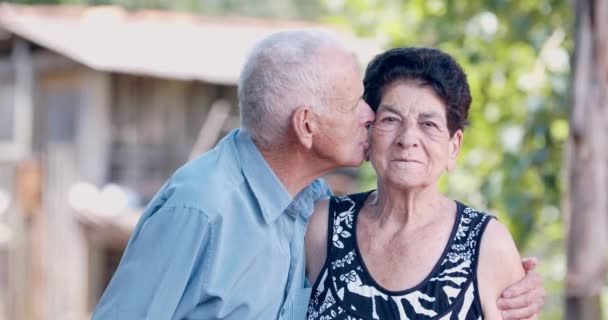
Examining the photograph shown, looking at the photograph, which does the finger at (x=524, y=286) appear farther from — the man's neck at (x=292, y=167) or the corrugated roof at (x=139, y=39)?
the corrugated roof at (x=139, y=39)

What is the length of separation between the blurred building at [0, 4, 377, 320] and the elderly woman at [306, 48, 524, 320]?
21.5 ft

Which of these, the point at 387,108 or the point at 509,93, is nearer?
the point at 387,108

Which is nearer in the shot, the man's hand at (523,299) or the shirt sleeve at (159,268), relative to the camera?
the shirt sleeve at (159,268)

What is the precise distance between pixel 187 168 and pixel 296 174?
1.00 feet

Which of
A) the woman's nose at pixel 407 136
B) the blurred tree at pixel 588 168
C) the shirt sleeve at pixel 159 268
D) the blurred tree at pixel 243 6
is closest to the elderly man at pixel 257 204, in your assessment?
the shirt sleeve at pixel 159 268

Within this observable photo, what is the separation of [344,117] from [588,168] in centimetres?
172

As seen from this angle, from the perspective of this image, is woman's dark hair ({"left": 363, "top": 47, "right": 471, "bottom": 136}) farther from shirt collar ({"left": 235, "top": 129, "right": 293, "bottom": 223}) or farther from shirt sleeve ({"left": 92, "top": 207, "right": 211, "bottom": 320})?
shirt sleeve ({"left": 92, "top": 207, "right": 211, "bottom": 320})

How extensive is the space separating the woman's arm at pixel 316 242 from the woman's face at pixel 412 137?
25cm

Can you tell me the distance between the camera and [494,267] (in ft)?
8.16

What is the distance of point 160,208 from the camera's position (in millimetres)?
2398

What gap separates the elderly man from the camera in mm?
2340

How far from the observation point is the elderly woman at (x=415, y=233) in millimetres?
2492

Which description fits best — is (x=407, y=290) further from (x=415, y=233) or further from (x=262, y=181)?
(x=262, y=181)

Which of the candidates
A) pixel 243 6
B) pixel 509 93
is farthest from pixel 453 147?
pixel 243 6
